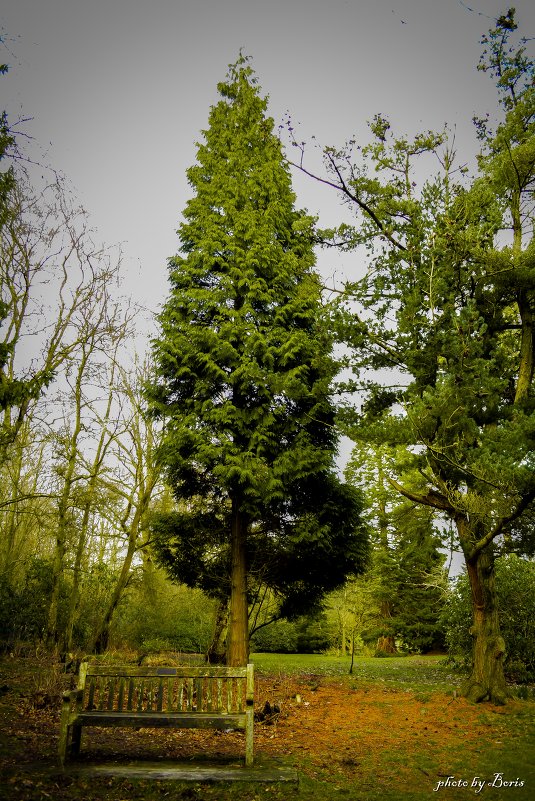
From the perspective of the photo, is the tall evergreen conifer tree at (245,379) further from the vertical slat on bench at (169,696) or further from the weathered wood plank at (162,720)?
the weathered wood plank at (162,720)

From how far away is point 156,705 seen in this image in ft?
18.5

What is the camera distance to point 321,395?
Result: 11.1 meters

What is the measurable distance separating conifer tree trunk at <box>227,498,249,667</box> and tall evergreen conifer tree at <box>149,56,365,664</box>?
21mm

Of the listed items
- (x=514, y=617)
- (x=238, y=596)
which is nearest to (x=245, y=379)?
(x=238, y=596)

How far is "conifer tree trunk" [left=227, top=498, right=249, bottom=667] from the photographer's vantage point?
9.64 meters

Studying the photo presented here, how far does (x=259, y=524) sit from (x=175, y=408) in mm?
3293

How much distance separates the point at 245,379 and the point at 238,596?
175 inches

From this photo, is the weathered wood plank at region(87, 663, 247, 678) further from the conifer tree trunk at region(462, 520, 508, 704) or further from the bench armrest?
the conifer tree trunk at region(462, 520, 508, 704)

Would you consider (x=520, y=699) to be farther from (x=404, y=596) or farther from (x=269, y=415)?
(x=404, y=596)

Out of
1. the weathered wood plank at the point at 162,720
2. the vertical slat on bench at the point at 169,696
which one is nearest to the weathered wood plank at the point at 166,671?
the vertical slat on bench at the point at 169,696

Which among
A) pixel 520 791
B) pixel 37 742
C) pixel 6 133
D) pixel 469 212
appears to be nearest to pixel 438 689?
pixel 520 791

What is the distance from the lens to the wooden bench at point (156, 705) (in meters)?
5.16

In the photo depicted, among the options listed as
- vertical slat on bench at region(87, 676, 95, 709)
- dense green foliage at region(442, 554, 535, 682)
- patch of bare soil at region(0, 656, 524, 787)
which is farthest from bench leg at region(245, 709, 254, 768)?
dense green foliage at region(442, 554, 535, 682)

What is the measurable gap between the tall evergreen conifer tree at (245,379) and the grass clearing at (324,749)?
8.75 feet
